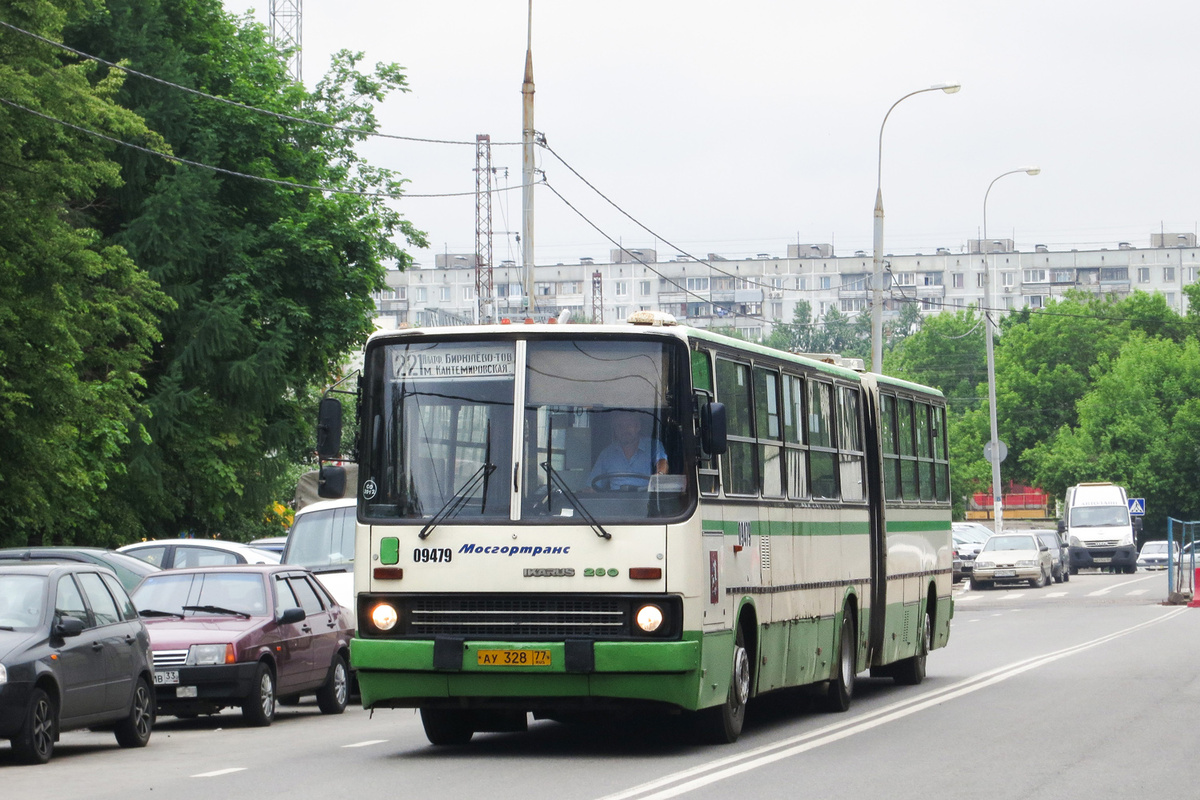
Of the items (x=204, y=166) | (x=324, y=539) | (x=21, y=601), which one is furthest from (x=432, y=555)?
(x=204, y=166)

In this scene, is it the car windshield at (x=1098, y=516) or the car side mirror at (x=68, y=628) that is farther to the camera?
the car windshield at (x=1098, y=516)

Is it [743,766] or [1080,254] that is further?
[1080,254]

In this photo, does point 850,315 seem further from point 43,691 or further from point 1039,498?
point 43,691

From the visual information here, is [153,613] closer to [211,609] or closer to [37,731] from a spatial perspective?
[211,609]

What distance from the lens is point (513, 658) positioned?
494 inches

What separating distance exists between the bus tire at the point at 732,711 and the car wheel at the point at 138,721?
456cm

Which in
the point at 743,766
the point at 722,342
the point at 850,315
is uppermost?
the point at 850,315

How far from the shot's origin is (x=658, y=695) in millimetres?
12625

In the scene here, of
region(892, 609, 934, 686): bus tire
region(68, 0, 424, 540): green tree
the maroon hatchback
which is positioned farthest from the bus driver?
region(68, 0, 424, 540): green tree

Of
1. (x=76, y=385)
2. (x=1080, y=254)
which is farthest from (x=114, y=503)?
(x=1080, y=254)

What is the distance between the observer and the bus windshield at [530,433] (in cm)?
1284

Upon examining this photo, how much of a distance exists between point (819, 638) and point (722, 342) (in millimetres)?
3545

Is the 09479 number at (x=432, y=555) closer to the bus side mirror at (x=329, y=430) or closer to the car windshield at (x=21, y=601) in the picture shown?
the bus side mirror at (x=329, y=430)

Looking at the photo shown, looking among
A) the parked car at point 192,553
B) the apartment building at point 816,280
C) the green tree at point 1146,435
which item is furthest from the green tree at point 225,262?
the apartment building at point 816,280
